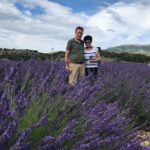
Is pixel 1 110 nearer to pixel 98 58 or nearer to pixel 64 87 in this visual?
pixel 64 87

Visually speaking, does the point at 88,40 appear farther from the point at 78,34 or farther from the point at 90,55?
the point at 78,34

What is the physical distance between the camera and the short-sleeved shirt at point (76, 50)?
23.7 ft

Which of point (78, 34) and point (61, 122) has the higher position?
point (78, 34)

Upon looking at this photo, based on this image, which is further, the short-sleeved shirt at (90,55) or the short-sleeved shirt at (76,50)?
the short-sleeved shirt at (90,55)

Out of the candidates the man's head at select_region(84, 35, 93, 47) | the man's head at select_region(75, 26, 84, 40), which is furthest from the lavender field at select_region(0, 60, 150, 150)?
the man's head at select_region(84, 35, 93, 47)

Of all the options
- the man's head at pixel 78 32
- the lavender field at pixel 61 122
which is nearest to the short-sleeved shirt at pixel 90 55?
the man's head at pixel 78 32

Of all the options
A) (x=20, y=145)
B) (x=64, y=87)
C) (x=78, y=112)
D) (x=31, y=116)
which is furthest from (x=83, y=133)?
(x=64, y=87)

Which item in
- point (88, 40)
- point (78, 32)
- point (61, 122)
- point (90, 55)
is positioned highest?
point (78, 32)

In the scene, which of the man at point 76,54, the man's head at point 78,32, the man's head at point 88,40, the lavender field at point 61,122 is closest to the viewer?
the lavender field at point 61,122

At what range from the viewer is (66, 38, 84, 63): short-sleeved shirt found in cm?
723

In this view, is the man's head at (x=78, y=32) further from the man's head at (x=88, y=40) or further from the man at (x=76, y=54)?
the man's head at (x=88, y=40)

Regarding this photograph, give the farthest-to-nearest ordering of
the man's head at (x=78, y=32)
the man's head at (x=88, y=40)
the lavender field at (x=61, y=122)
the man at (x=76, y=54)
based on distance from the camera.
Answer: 1. the man's head at (x=88, y=40)
2. the man at (x=76, y=54)
3. the man's head at (x=78, y=32)
4. the lavender field at (x=61, y=122)

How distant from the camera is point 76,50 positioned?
7.23m

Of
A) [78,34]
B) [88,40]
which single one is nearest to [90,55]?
[88,40]
